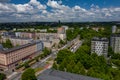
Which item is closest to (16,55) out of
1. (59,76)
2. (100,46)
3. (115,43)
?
(59,76)

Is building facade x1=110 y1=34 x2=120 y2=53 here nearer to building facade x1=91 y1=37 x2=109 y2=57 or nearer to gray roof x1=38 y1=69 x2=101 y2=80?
building facade x1=91 y1=37 x2=109 y2=57

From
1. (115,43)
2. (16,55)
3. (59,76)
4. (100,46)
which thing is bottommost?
(59,76)

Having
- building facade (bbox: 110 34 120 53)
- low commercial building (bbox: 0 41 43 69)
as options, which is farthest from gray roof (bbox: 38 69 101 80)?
building facade (bbox: 110 34 120 53)

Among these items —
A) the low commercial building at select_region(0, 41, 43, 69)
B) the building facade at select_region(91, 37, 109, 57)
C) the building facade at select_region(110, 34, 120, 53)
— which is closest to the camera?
the low commercial building at select_region(0, 41, 43, 69)

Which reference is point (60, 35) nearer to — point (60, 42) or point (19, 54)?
point (60, 42)

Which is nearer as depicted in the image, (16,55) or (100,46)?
(16,55)

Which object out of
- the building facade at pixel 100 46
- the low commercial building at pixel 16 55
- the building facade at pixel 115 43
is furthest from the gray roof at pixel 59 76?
the building facade at pixel 115 43

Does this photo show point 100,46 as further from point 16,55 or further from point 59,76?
point 16,55

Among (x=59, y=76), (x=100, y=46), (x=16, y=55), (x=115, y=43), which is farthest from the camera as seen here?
(x=115, y=43)
